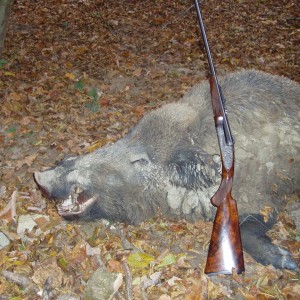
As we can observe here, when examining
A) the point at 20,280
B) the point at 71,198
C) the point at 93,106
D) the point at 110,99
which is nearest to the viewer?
the point at 20,280

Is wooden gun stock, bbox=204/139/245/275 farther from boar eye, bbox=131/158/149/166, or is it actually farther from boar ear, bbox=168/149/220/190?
boar eye, bbox=131/158/149/166

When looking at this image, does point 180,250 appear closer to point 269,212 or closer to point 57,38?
point 269,212

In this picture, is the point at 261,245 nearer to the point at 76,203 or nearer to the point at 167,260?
the point at 167,260

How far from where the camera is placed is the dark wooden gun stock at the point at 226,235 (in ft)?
12.0

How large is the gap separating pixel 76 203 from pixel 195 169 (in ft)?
4.40

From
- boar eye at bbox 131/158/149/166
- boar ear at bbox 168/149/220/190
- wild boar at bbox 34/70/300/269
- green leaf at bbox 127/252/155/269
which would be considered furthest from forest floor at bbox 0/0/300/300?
boar eye at bbox 131/158/149/166

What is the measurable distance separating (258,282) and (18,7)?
9677 millimetres

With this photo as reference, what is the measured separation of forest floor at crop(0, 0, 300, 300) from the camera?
4.03m

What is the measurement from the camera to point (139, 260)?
4.20m

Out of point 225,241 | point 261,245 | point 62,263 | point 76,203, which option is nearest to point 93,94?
point 76,203

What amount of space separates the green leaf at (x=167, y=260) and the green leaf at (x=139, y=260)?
0.36 ft

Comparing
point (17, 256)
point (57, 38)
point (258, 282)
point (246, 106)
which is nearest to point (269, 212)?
point (258, 282)

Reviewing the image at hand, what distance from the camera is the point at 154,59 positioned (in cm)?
860

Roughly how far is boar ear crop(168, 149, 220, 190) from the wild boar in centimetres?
1
